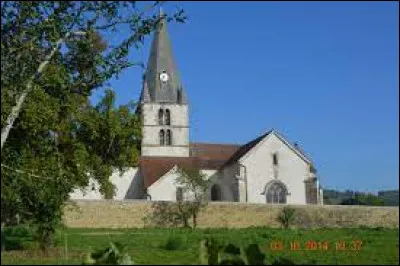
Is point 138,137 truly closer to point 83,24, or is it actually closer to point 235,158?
point 83,24

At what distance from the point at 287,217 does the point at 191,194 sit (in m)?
8.21

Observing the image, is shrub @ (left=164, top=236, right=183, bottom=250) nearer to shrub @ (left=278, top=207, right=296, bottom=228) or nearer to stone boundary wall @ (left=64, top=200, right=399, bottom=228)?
stone boundary wall @ (left=64, top=200, right=399, bottom=228)

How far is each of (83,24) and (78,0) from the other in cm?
63

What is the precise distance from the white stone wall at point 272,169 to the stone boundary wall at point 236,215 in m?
10.4

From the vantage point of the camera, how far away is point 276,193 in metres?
52.6

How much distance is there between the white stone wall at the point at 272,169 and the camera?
5216 cm

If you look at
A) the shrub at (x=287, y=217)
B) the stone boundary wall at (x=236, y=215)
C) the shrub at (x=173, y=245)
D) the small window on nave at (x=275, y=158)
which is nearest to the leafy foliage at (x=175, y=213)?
the stone boundary wall at (x=236, y=215)

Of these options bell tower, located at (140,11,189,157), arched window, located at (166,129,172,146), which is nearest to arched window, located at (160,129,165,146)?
bell tower, located at (140,11,189,157)

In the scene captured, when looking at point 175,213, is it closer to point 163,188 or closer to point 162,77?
point 163,188

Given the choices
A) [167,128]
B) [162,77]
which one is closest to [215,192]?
[167,128]

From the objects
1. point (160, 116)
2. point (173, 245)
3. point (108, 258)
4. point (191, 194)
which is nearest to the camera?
point (108, 258)

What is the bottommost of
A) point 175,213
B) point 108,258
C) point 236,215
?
point 108,258

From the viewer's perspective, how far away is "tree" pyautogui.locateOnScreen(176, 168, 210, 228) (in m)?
38.5

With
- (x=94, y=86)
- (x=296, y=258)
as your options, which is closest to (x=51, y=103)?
(x=94, y=86)
